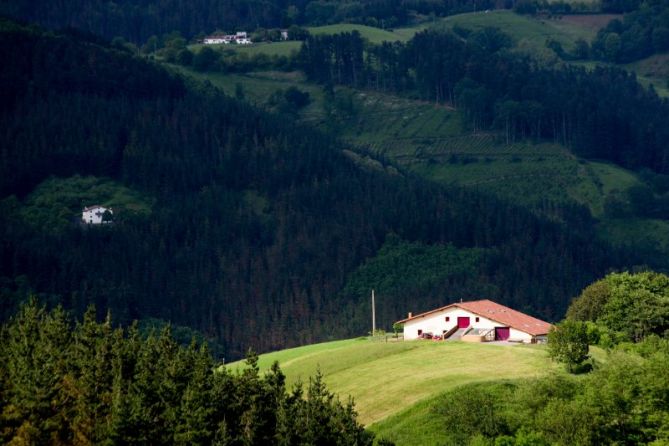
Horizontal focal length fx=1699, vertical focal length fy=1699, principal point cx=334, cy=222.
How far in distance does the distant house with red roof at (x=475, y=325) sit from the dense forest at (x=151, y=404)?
34.1 metres

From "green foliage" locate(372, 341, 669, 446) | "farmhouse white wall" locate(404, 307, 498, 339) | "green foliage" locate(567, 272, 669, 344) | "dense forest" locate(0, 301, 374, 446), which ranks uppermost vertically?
"dense forest" locate(0, 301, 374, 446)

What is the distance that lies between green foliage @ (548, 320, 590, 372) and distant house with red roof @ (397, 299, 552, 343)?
1541 cm

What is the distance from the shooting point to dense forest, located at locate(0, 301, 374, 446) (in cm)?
8794

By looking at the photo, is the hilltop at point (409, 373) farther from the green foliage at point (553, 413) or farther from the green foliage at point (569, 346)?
the green foliage at point (569, 346)

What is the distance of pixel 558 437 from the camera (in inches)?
3853

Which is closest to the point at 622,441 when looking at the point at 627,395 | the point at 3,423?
the point at 627,395

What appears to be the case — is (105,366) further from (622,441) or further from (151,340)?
(622,441)

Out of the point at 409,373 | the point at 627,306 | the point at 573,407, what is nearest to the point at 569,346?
the point at 409,373

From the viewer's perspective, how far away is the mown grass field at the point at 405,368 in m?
107

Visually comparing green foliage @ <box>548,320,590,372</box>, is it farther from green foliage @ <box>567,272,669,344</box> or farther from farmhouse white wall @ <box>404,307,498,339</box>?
farmhouse white wall @ <box>404,307,498,339</box>

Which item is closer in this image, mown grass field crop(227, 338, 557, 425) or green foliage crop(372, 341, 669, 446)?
green foliage crop(372, 341, 669, 446)

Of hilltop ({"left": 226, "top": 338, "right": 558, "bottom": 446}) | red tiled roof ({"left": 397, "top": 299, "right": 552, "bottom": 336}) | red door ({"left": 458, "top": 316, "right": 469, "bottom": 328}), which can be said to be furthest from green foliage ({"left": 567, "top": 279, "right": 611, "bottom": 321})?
hilltop ({"left": 226, "top": 338, "right": 558, "bottom": 446})

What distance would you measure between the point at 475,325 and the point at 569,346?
20.8 metres

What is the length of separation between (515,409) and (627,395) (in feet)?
21.9
